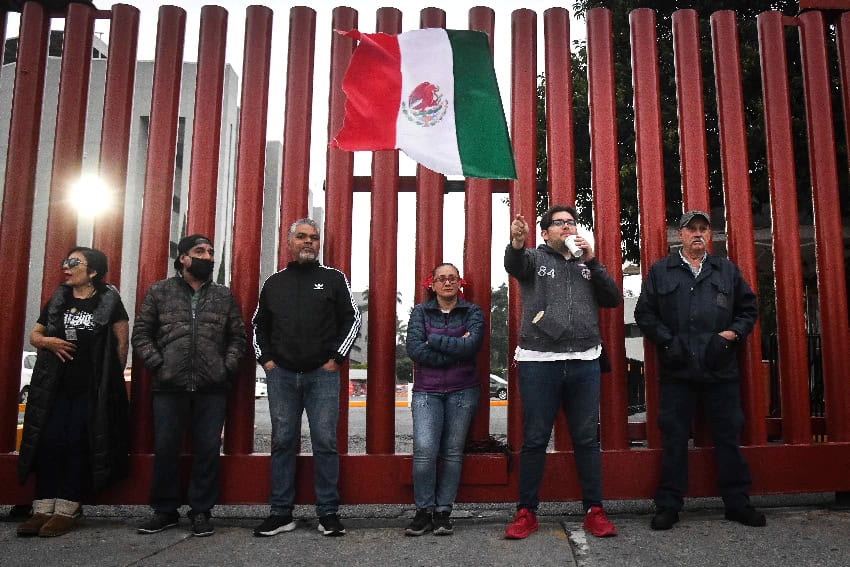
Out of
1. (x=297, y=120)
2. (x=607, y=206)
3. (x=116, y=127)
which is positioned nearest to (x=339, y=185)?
(x=297, y=120)

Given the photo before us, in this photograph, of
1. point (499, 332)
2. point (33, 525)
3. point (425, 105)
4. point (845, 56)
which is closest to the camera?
point (33, 525)

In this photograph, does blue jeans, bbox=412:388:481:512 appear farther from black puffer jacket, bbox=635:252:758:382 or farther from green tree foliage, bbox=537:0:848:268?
green tree foliage, bbox=537:0:848:268

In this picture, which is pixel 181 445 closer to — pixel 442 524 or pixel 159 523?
pixel 159 523

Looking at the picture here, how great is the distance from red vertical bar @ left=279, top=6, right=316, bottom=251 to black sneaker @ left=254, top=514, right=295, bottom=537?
5.46 feet

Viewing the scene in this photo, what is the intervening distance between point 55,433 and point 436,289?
244 centimetres

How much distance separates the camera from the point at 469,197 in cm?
487

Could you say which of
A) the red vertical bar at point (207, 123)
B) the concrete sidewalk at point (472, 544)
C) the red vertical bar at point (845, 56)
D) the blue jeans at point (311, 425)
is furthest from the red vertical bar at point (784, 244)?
the red vertical bar at point (207, 123)

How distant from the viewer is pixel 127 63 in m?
4.96

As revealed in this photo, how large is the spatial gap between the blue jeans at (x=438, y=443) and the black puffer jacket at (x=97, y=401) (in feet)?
5.98

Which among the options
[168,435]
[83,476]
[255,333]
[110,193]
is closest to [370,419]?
[255,333]

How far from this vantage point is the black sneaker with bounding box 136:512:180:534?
409 centimetres

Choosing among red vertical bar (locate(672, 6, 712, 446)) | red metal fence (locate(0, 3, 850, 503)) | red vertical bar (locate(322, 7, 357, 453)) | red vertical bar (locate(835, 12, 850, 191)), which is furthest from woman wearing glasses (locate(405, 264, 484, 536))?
red vertical bar (locate(835, 12, 850, 191))

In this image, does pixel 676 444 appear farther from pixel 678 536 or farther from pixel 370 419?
pixel 370 419

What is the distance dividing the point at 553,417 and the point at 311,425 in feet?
4.72
